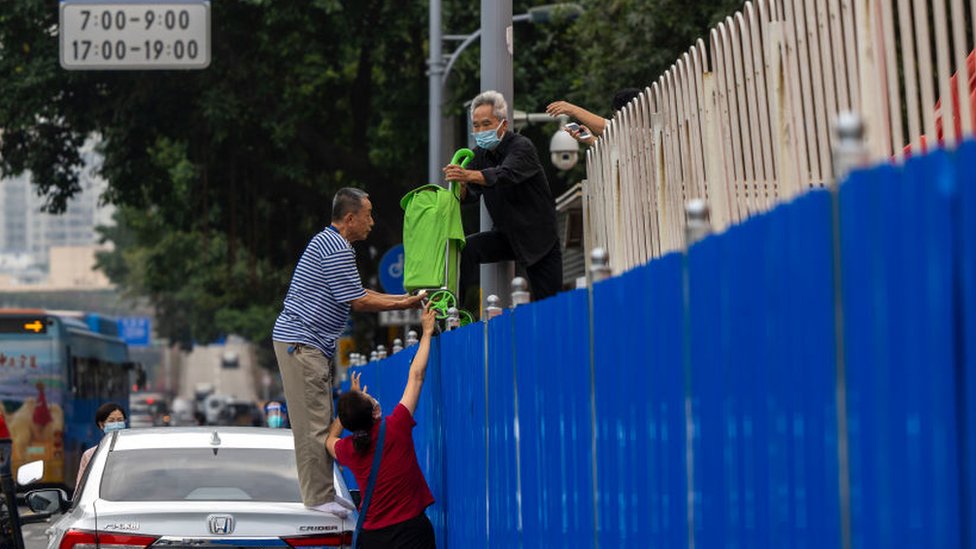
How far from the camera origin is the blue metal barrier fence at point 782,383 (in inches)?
110

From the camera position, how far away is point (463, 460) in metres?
8.91

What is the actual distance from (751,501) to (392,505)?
4.90 m

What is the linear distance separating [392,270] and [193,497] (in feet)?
52.1

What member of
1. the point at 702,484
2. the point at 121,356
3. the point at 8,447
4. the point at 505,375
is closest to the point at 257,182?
the point at 121,356

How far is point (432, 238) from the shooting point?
30.9 ft

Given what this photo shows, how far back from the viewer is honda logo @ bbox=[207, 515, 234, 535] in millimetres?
8375

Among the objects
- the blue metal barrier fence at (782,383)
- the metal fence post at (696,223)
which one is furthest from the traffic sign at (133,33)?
the metal fence post at (696,223)

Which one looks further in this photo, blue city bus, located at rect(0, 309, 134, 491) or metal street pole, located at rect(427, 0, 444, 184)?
blue city bus, located at rect(0, 309, 134, 491)

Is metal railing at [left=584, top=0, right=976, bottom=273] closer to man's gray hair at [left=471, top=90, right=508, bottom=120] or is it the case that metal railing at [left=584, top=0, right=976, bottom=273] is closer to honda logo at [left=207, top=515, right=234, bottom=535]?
man's gray hair at [left=471, top=90, right=508, bottom=120]

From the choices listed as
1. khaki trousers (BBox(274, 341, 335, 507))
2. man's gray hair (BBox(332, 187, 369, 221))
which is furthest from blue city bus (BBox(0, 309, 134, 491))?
man's gray hair (BBox(332, 187, 369, 221))

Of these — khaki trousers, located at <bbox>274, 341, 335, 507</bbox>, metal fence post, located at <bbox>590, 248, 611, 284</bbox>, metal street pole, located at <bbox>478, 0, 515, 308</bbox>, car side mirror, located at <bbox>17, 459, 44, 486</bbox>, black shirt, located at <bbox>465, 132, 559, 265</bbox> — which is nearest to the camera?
metal fence post, located at <bbox>590, 248, 611, 284</bbox>

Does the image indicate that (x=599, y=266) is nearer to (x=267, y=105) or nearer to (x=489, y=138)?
(x=489, y=138)

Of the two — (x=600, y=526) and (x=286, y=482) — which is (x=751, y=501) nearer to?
(x=600, y=526)

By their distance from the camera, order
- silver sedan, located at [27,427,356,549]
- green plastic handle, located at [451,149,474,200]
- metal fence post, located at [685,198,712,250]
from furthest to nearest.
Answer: green plastic handle, located at [451,149,474,200]
silver sedan, located at [27,427,356,549]
metal fence post, located at [685,198,712,250]
